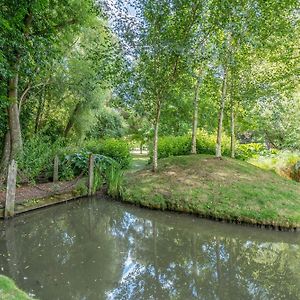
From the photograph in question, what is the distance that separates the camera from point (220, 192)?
797 centimetres

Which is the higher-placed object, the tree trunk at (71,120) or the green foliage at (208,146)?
the tree trunk at (71,120)

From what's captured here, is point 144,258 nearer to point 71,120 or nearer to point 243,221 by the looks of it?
point 243,221

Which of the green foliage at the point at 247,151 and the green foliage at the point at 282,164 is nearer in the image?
the green foliage at the point at 282,164

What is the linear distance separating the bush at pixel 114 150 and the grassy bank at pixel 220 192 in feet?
9.80

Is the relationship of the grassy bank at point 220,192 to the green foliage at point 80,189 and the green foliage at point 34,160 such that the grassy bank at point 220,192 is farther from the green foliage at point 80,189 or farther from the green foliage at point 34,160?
the green foliage at point 34,160

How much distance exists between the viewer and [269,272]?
15.0 feet

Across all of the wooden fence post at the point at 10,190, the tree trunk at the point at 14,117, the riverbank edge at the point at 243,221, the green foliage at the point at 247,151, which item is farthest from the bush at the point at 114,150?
the wooden fence post at the point at 10,190

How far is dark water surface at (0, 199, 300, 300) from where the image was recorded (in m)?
3.95

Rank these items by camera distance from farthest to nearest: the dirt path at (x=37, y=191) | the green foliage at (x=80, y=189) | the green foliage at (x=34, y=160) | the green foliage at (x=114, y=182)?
the green foliage at (x=114, y=182) → the green foliage at (x=80, y=189) → the green foliage at (x=34, y=160) → the dirt path at (x=37, y=191)

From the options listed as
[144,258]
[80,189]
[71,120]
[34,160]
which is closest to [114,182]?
[80,189]

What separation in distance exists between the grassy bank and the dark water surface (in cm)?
42

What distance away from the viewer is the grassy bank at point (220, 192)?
6949 millimetres

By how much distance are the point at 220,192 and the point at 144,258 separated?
3.68 m

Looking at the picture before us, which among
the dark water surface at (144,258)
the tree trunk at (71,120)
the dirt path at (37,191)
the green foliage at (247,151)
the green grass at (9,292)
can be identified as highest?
the tree trunk at (71,120)
